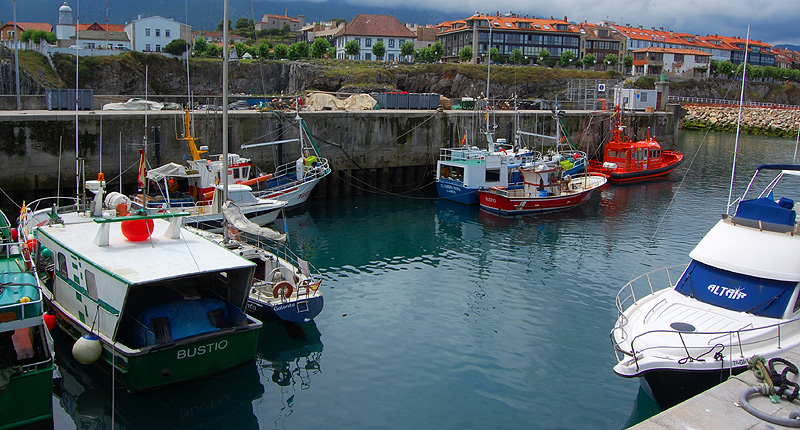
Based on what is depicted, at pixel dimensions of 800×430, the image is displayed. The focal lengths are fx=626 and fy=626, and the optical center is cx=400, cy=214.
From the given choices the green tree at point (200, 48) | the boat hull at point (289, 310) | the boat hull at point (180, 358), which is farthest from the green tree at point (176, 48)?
the boat hull at point (180, 358)

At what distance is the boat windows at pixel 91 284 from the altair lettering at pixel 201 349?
8.26ft

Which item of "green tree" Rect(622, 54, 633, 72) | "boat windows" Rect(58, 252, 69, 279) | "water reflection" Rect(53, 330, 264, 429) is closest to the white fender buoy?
"water reflection" Rect(53, 330, 264, 429)

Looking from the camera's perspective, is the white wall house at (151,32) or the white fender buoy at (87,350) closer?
the white fender buoy at (87,350)

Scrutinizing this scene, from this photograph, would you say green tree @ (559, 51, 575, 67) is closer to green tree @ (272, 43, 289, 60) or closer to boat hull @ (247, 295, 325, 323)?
green tree @ (272, 43, 289, 60)

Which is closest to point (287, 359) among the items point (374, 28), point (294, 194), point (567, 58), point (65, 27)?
point (294, 194)

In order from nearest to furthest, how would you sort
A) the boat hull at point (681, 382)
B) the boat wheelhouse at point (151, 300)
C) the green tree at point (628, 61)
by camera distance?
the boat hull at point (681, 382) < the boat wheelhouse at point (151, 300) < the green tree at point (628, 61)

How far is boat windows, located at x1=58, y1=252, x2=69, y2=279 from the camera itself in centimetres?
1551

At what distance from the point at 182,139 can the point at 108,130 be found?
3951 millimetres

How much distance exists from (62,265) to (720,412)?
14838 millimetres

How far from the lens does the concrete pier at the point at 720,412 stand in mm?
9664

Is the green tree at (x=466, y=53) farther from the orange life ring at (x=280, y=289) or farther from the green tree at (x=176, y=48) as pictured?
the orange life ring at (x=280, y=289)

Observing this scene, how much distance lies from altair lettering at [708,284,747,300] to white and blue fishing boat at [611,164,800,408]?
0.02 meters

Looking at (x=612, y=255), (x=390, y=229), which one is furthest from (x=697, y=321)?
(x=390, y=229)

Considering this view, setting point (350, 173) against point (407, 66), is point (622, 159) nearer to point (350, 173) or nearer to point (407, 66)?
point (350, 173)
